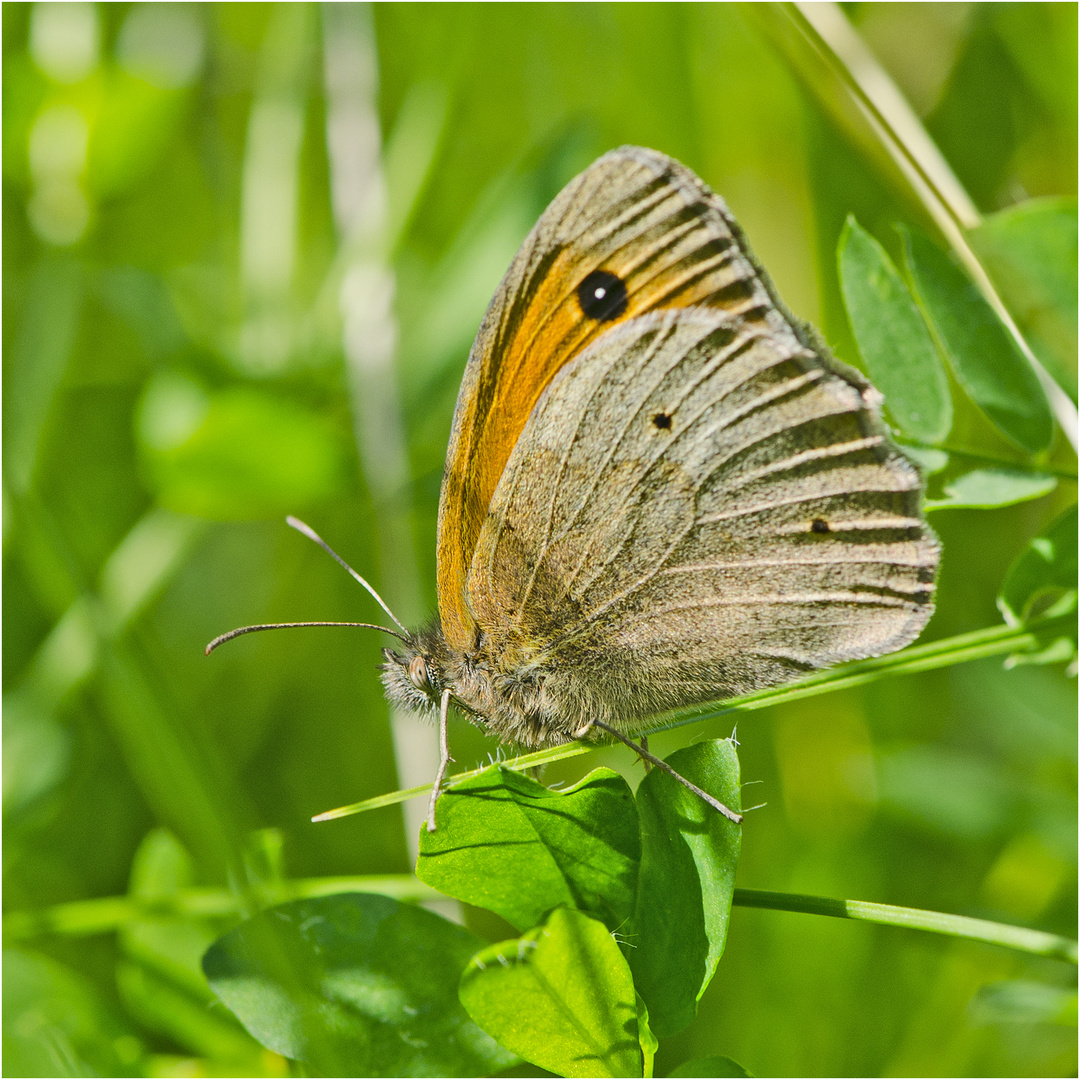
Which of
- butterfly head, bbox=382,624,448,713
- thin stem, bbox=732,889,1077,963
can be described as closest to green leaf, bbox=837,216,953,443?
thin stem, bbox=732,889,1077,963

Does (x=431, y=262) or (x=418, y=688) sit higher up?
(x=431, y=262)

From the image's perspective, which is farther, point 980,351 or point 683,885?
point 980,351

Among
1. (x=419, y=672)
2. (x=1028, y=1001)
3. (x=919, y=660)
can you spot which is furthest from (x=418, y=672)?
(x=1028, y=1001)

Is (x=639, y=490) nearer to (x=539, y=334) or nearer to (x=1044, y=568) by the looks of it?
(x=539, y=334)

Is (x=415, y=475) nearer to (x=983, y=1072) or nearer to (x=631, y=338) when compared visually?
(x=631, y=338)

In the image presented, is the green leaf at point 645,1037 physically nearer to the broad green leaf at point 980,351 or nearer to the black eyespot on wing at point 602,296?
the broad green leaf at point 980,351

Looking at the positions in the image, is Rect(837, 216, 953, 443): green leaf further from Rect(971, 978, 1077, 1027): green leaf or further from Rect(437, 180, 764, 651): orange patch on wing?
Rect(971, 978, 1077, 1027): green leaf

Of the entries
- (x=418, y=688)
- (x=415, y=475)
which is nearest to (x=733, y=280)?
(x=418, y=688)
